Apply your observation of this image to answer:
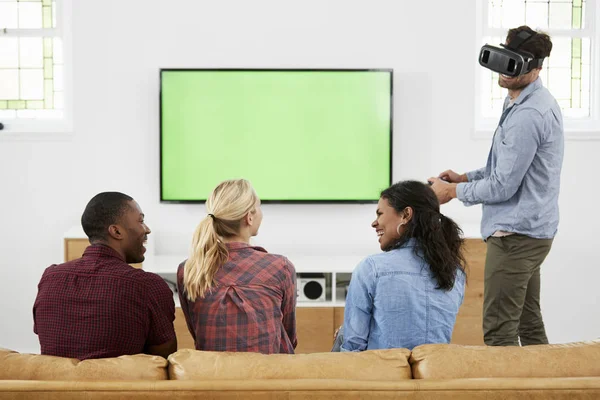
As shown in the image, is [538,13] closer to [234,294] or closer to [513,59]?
[513,59]

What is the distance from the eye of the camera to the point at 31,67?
5027 millimetres

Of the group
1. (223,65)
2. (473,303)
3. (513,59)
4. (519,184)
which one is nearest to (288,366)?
(519,184)

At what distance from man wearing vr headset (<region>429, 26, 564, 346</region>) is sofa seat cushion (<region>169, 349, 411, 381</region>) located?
132cm

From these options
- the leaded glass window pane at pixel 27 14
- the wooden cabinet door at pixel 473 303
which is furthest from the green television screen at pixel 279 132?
the leaded glass window pane at pixel 27 14

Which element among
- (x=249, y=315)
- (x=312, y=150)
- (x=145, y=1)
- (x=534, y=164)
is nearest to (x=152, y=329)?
(x=249, y=315)

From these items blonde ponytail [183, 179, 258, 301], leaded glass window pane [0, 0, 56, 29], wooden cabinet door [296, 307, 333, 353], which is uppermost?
leaded glass window pane [0, 0, 56, 29]

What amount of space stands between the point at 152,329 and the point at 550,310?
3454 millimetres

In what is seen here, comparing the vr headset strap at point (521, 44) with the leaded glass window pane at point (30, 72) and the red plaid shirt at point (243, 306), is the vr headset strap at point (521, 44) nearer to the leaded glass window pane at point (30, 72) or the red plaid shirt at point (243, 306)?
the red plaid shirt at point (243, 306)

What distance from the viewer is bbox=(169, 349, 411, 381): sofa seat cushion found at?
1.80m

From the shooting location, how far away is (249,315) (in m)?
2.27

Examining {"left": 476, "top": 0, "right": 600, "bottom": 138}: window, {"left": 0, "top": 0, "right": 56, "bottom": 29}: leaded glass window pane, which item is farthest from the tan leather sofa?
{"left": 0, "top": 0, "right": 56, "bottom": 29}: leaded glass window pane

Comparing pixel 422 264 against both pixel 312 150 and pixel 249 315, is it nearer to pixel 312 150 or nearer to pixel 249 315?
pixel 249 315

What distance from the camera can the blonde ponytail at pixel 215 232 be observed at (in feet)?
7.48

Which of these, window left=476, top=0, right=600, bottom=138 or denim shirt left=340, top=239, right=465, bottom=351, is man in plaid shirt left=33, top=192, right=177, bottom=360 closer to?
denim shirt left=340, top=239, right=465, bottom=351
